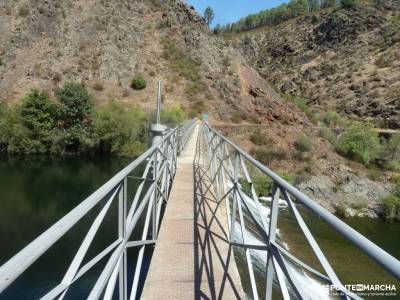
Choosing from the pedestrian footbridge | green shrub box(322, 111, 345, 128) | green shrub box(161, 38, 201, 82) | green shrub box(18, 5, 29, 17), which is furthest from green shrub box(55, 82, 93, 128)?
green shrub box(322, 111, 345, 128)

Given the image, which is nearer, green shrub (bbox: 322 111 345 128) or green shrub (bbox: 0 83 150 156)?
green shrub (bbox: 0 83 150 156)

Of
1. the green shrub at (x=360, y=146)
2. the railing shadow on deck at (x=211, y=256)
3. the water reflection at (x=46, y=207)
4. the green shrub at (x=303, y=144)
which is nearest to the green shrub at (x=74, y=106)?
the water reflection at (x=46, y=207)

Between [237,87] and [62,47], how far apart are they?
23.1 m

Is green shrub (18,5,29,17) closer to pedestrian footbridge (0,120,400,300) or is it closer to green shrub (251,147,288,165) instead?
green shrub (251,147,288,165)

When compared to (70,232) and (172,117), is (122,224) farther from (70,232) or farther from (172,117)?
(172,117)

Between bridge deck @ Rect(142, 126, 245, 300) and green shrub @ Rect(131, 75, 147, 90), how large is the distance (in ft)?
120

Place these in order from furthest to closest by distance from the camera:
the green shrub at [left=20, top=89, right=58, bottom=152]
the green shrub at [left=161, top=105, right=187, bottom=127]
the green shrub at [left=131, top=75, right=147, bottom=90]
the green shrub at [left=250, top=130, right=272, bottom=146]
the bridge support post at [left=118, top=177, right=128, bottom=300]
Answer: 1. the green shrub at [left=131, top=75, right=147, bottom=90]
2. the green shrub at [left=161, top=105, right=187, bottom=127]
3. the green shrub at [left=20, top=89, right=58, bottom=152]
4. the green shrub at [left=250, top=130, right=272, bottom=146]
5. the bridge support post at [left=118, top=177, right=128, bottom=300]

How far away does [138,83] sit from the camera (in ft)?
136

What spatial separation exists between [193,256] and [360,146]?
35.4 m

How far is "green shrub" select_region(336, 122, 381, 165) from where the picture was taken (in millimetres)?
35303

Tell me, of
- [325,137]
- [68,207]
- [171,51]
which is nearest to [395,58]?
[325,137]

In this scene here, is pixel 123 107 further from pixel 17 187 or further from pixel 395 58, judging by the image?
pixel 395 58

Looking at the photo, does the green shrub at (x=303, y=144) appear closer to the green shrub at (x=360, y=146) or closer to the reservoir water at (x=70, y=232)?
the green shrub at (x=360, y=146)

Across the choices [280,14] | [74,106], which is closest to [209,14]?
[280,14]
